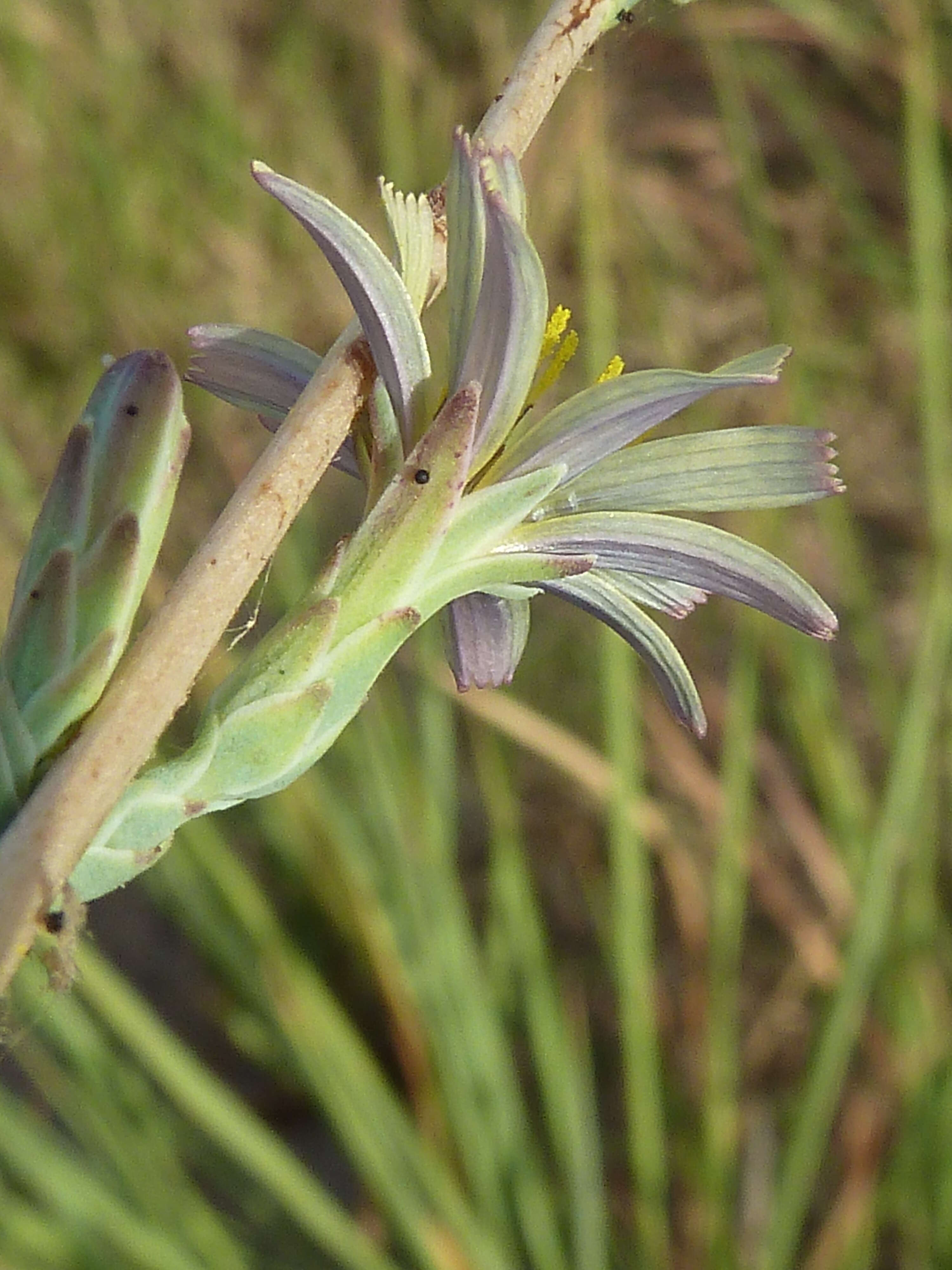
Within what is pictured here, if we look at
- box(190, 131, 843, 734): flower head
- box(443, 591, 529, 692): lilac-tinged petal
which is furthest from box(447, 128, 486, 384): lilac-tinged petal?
box(443, 591, 529, 692): lilac-tinged petal

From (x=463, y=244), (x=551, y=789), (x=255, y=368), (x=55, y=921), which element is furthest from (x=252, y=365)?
(x=551, y=789)

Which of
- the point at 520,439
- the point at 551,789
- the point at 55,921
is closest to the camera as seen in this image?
the point at 55,921

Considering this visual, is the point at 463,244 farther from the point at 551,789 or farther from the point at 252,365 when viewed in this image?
the point at 551,789

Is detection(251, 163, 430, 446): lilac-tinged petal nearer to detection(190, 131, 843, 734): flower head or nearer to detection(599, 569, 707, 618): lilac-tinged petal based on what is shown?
detection(190, 131, 843, 734): flower head

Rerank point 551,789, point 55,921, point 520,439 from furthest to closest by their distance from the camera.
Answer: point 551,789 < point 520,439 < point 55,921

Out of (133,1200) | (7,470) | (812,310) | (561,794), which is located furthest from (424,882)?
(812,310)

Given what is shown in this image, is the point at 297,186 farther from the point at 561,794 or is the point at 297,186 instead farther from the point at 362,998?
the point at 561,794
